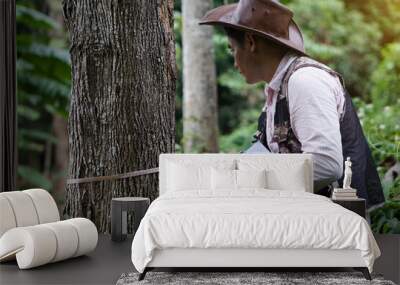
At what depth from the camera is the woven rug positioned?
441 centimetres

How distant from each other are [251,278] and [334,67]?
3.85m

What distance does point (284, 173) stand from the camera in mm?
5703

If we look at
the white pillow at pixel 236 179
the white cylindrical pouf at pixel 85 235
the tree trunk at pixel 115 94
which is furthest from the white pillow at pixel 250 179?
the white cylindrical pouf at pixel 85 235

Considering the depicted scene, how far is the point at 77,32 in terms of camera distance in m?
5.90

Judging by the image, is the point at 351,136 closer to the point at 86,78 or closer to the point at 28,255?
the point at 86,78

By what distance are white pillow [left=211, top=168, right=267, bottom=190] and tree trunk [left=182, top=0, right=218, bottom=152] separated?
2.00 m

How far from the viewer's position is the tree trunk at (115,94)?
5.87 metres

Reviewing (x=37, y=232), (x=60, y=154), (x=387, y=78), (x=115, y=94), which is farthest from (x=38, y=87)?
(x=37, y=232)

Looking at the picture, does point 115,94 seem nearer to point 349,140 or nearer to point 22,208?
point 22,208

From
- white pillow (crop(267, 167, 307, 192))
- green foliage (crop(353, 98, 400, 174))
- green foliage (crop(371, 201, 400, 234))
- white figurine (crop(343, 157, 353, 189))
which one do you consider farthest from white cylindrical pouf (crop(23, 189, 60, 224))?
green foliage (crop(353, 98, 400, 174))

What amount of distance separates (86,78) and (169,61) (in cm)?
68

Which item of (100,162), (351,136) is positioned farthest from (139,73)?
(351,136)

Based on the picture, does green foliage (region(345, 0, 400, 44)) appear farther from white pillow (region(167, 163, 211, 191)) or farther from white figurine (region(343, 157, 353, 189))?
white pillow (region(167, 163, 211, 191))

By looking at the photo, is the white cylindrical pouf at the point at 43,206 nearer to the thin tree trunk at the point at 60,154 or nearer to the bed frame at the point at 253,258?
the bed frame at the point at 253,258
